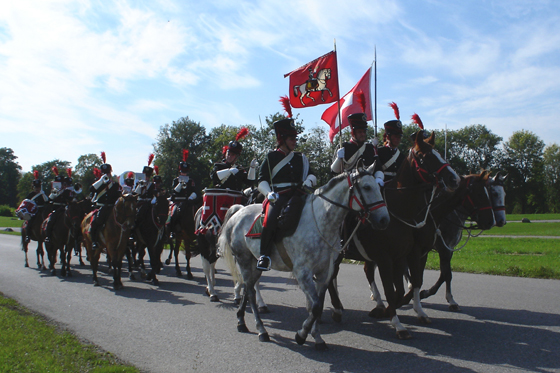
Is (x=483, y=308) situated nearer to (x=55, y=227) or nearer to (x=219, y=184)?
(x=219, y=184)

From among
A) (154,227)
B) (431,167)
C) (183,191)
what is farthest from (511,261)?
(154,227)

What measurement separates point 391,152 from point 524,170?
88.0 metres

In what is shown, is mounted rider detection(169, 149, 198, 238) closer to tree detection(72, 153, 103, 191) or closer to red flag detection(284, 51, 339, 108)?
red flag detection(284, 51, 339, 108)

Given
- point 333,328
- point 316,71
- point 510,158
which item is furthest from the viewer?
point 510,158

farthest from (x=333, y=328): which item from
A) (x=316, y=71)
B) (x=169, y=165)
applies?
(x=169, y=165)

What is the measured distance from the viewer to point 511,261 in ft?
42.6

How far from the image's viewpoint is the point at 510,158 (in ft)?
284

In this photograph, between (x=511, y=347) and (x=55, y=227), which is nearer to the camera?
(x=511, y=347)

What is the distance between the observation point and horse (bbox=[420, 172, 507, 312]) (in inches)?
289

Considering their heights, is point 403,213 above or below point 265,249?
above

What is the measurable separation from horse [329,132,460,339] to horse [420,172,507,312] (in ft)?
4.65

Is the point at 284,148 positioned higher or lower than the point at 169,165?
lower

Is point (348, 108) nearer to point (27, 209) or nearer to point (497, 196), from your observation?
point (497, 196)

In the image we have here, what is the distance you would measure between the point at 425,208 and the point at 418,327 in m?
1.85
